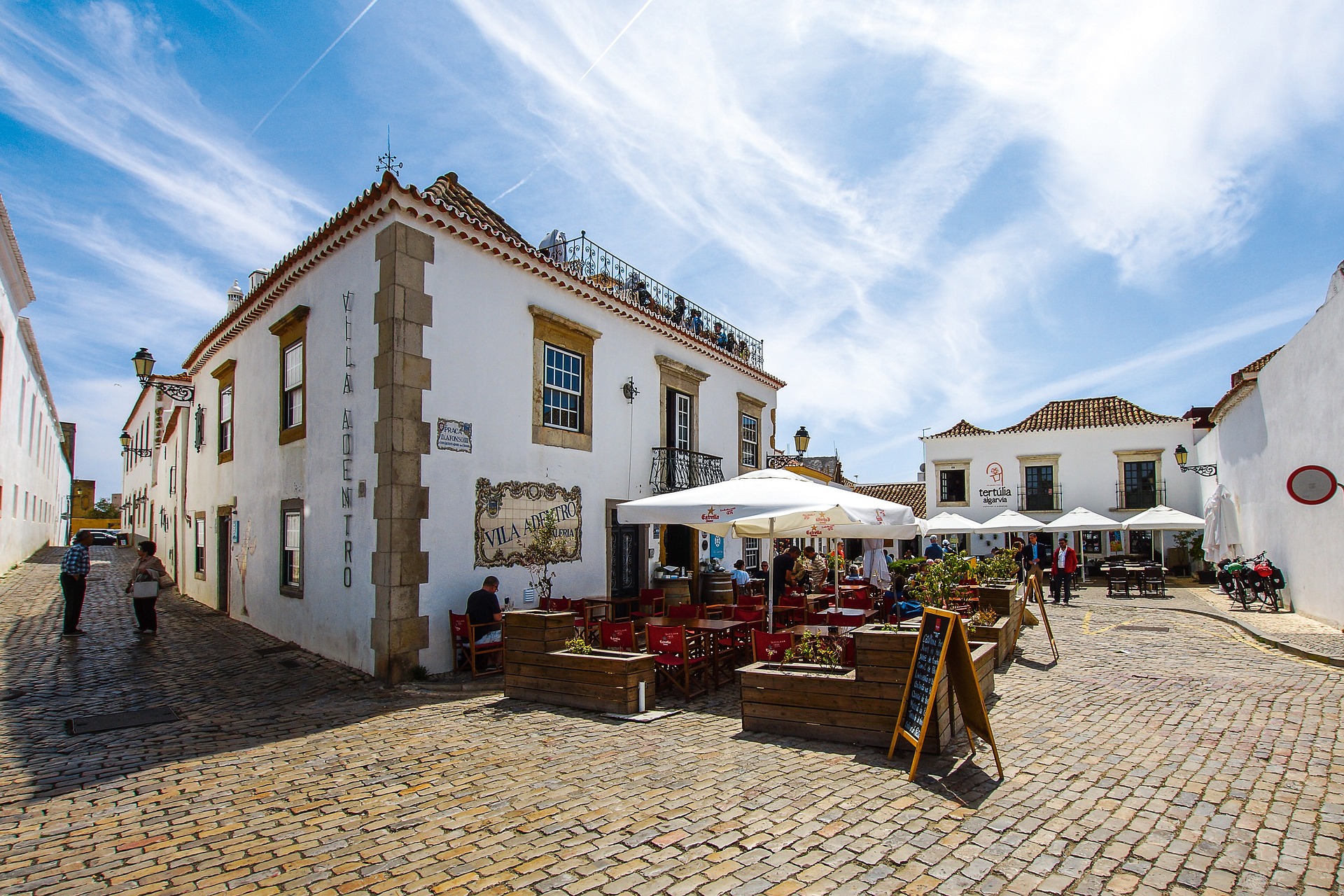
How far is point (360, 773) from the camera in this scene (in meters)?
5.37

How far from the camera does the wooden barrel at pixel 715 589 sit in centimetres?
1449

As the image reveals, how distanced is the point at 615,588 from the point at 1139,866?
10028mm

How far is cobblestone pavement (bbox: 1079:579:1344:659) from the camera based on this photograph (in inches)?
417

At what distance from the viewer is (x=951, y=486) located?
32.3m

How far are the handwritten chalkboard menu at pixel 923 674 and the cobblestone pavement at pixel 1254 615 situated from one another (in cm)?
780

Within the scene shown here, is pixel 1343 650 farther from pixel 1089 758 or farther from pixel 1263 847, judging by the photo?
pixel 1263 847

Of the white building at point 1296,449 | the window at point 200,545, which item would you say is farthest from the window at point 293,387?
the white building at point 1296,449

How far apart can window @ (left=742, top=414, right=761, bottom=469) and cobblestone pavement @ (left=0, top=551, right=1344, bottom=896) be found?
36.0 ft

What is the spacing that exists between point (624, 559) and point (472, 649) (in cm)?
492

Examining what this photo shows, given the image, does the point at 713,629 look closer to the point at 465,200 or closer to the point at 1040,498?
the point at 465,200

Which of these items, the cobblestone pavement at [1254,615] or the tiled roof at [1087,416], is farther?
the tiled roof at [1087,416]

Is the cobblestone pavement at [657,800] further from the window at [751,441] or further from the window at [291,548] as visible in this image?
the window at [751,441]

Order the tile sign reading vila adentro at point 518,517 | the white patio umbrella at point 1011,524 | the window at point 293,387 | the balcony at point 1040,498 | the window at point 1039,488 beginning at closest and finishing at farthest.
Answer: the tile sign reading vila adentro at point 518,517 → the window at point 293,387 → the white patio umbrella at point 1011,524 → the balcony at point 1040,498 → the window at point 1039,488

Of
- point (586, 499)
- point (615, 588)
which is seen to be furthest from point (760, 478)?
point (615, 588)
